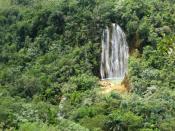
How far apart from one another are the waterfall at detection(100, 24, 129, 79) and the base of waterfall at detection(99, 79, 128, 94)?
1.89 ft

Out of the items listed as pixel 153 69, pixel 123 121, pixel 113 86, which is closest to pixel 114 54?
pixel 113 86

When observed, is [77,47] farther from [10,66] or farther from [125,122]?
[125,122]

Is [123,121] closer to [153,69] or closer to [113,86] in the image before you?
[153,69]

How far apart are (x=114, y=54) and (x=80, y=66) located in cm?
250

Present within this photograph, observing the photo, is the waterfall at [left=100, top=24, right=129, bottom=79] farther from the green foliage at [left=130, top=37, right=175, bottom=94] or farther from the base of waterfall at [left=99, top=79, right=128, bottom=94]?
the green foliage at [left=130, top=37, right=175, bottom=94]

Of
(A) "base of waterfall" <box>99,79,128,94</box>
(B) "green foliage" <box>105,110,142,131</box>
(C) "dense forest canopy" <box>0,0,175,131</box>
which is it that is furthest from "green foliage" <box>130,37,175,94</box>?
(B) "green foliage" <box>105,110,142,131</box>

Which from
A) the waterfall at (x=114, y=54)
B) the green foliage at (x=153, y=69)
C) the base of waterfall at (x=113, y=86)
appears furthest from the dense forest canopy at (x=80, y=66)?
the base of waterfall at (x=113, y=86)

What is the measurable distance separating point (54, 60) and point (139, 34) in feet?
16.7

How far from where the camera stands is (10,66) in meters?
30.2

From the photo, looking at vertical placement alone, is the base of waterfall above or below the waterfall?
below

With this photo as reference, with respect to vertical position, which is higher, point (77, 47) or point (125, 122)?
point (77, 47)

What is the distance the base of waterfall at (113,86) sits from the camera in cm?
2616

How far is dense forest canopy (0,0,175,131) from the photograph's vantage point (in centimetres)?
2089

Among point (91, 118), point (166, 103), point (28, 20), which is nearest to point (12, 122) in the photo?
point (91, 118)
